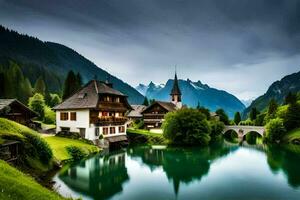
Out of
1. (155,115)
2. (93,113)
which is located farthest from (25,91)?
(93,113)

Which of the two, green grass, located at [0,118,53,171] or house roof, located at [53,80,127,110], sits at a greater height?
house roof, located at [53,80,127,110]

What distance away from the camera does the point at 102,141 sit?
165 ft

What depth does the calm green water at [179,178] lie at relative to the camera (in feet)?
82.9

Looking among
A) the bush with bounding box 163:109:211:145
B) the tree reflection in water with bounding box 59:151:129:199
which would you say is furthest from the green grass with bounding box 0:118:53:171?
the bush with bounding box 163:109:211:145

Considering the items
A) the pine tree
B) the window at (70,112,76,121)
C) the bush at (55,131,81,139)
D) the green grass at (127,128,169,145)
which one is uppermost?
the pine tree

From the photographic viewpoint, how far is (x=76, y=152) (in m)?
40.1

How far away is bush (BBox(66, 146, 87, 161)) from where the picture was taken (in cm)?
3941

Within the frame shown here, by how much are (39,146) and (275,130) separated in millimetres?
59778

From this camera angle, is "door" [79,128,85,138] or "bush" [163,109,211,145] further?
"bush" [163,109,211,145]

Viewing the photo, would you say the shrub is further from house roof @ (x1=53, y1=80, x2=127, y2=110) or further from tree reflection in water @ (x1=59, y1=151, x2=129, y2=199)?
tree reflection in water @ (x1=59, y1=151, x2=129, y2=199)

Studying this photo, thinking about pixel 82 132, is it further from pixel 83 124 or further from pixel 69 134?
pixel 69 134

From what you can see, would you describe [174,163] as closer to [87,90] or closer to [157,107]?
[87,90]

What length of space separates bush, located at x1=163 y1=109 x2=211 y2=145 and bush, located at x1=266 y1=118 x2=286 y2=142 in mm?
21034

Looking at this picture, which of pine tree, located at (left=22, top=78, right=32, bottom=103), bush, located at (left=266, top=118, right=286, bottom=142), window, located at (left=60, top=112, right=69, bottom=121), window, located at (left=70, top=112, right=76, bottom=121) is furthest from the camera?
pine tree, located at (left=22, top=78, right=32, bottom=103)
